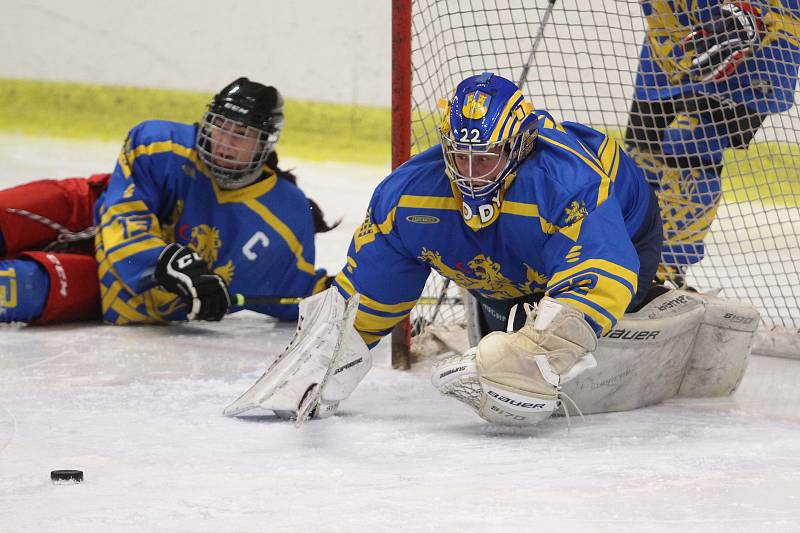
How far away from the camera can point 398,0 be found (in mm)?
2766

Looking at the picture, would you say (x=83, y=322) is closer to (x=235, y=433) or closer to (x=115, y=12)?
(x=235, y=433)

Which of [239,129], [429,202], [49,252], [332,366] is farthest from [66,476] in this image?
[49,252]

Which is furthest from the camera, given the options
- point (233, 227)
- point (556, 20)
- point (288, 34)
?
point (288, 34)

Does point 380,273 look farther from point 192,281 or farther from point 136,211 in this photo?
point 136,211

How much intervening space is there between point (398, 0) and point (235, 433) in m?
1.10

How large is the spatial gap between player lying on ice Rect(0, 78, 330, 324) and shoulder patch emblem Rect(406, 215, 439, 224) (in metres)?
0.98

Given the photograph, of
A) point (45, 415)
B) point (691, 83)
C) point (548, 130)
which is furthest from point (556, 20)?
point (45, 415)

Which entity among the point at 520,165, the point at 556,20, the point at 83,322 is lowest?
the point at 83,322

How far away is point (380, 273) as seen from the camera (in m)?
2.35

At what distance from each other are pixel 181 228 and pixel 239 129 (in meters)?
0.34

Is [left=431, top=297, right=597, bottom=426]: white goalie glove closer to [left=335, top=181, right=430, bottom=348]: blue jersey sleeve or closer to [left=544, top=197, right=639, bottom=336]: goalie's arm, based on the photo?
[left=544, top=197, right=639, bottom=336]: goalie's arm

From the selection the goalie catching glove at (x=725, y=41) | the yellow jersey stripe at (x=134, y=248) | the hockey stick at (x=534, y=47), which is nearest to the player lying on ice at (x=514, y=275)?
the hockey stick at (x=534, y=47)

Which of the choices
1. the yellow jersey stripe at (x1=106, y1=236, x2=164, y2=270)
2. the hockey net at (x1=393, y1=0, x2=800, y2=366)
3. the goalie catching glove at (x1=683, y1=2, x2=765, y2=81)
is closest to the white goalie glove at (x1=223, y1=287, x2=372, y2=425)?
the hockey net at (x1=393, y1=0, x2=800, y2=366)

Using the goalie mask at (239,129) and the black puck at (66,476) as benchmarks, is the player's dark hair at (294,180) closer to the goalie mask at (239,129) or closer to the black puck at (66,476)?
the goalie mask at (239,129)
